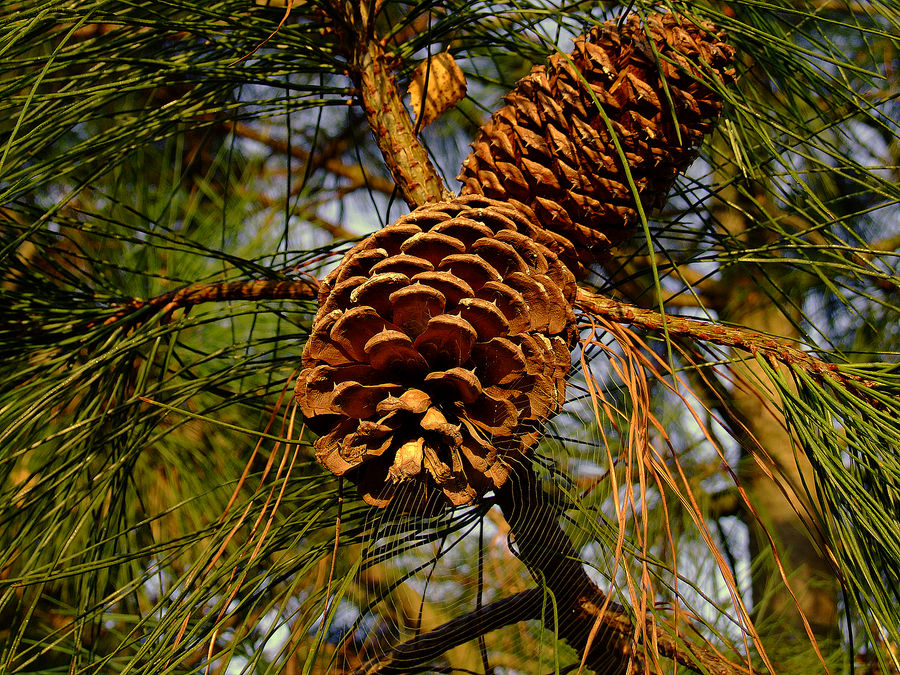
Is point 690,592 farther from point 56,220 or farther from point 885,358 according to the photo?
point 56,220

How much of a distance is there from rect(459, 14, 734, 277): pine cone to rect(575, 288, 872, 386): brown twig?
0.05 m

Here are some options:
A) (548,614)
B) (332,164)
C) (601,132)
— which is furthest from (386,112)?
(332,164)

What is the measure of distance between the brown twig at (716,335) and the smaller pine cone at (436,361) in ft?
0.28

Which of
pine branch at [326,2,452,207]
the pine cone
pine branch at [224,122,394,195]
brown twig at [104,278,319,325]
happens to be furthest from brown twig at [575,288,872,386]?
pine branch at [224,122,394,195]

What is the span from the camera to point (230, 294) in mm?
771

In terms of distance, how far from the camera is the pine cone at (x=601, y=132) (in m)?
0.61

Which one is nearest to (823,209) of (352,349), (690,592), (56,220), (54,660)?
(352,349)

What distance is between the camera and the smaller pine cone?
1.64ft

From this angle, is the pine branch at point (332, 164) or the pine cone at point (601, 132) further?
the pine branch at point (332, 164)

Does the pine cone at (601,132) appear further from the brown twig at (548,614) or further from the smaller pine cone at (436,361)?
the brown twig at (548,614)

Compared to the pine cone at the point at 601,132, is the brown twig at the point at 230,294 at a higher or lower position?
higher

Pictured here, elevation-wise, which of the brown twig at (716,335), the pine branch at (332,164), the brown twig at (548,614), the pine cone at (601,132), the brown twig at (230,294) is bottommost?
the brown twig at (548,614)

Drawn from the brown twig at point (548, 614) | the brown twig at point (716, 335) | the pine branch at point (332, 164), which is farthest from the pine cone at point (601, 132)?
the pine branch at point (332, 164)

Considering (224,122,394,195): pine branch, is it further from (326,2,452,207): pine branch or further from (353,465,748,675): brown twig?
(353,465,748,675): brown twig
